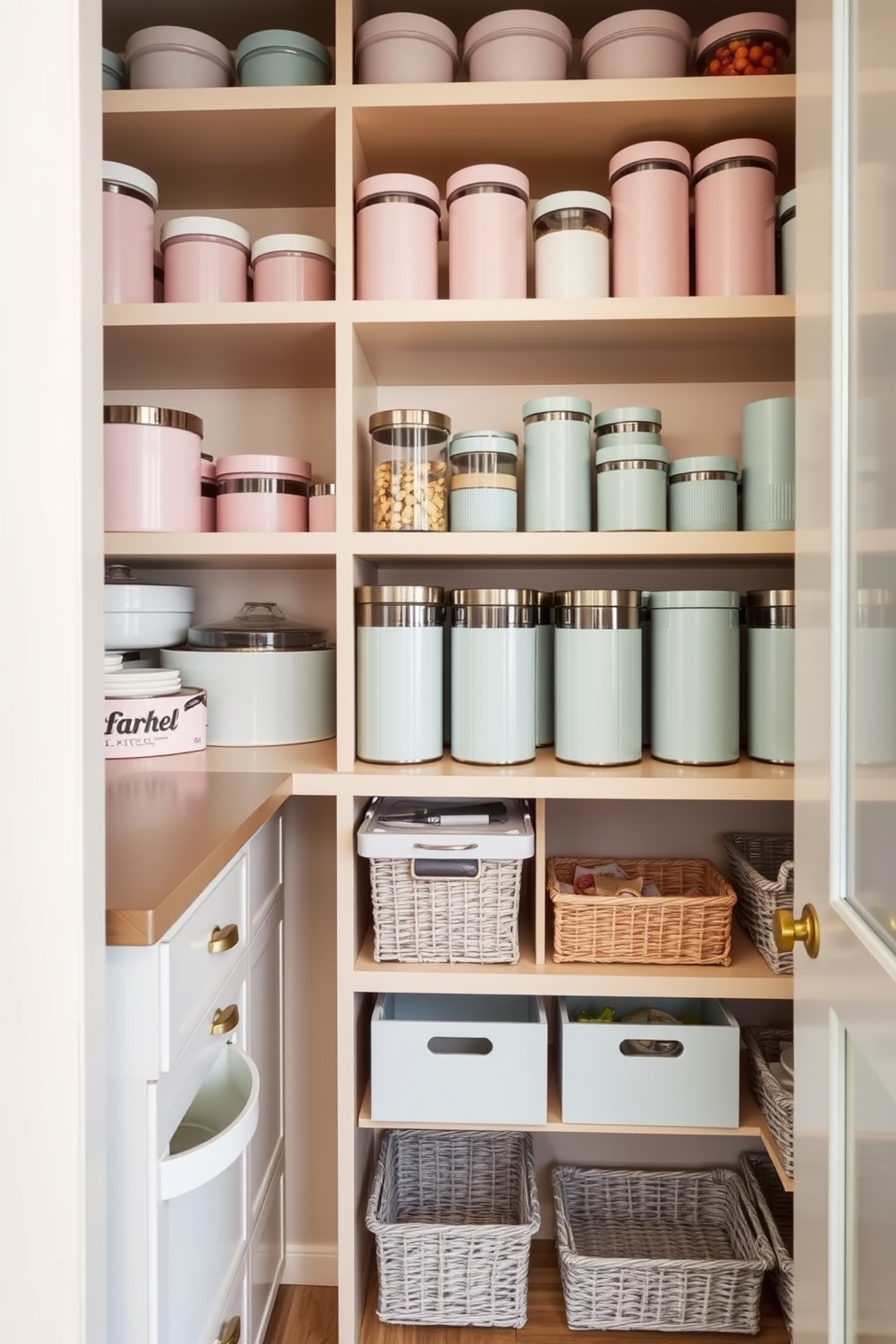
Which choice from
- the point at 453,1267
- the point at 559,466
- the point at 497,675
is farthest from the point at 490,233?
the point at 453,1267

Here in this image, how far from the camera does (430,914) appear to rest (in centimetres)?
153

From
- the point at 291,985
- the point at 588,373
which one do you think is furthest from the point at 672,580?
the point at 291,985

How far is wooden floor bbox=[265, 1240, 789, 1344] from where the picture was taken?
163cm

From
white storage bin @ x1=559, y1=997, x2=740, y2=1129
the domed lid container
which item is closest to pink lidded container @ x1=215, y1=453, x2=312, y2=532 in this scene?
the domed lid container

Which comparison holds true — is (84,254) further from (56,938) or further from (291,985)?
(291,985)

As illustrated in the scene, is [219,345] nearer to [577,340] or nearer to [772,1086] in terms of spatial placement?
[577,340]

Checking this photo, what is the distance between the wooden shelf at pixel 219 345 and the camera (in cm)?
151

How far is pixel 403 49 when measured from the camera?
1.54 metres

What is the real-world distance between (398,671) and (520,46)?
3.52 ft

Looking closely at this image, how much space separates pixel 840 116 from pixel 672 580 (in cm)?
99

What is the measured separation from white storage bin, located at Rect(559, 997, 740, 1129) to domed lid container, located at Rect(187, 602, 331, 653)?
83cm

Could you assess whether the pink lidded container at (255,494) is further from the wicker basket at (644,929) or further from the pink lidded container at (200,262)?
the wicker basket at (644,929)

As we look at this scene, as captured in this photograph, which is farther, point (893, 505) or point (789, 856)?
point (789, 856)

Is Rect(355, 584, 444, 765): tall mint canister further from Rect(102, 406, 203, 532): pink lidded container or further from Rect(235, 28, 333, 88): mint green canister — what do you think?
Rect(235, 28, 333, 88): mint green canister
